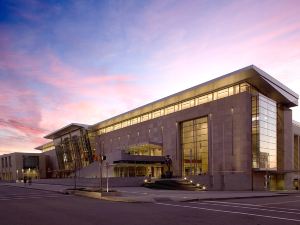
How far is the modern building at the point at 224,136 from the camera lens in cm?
5516

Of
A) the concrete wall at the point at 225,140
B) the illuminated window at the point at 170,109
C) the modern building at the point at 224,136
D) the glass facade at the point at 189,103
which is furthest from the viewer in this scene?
the illuminated window at the point at 170,109

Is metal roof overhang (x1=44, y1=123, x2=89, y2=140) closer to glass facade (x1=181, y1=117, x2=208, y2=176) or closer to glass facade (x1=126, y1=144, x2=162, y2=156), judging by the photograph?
glass facade (x1=126, y1=144, x2=162, y2=156)

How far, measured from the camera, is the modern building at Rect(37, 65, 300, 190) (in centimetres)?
5516

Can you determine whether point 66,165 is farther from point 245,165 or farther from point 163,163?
point 245,165

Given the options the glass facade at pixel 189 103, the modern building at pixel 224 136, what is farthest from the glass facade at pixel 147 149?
the glass facade at pixel 189 103

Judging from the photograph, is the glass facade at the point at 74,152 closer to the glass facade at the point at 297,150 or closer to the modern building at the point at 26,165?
the modern building at the point at 26,165

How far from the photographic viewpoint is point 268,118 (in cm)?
5888

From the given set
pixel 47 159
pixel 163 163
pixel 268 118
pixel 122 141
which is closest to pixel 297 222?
pixel 268 118

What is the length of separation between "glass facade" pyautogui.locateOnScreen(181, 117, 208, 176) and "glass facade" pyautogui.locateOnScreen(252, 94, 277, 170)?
11226 mm

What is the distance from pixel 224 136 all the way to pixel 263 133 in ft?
21.3

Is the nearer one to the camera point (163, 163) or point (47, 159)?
point (163, 163)

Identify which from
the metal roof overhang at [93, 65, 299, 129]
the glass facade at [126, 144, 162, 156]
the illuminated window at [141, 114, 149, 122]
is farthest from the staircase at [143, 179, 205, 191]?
the illuminated window at [141, 114, 149, 122]

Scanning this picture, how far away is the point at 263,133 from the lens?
5694cm

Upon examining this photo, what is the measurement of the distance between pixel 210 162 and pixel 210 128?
6.23 metres
